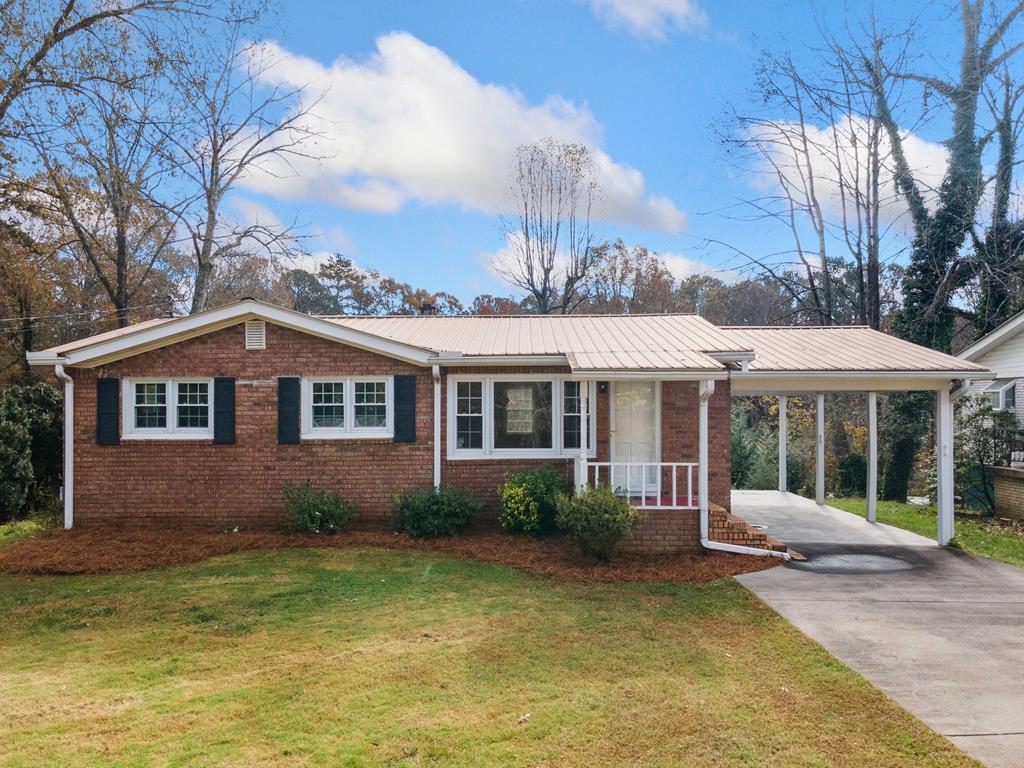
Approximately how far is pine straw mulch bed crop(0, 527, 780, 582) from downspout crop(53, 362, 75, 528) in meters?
0.37

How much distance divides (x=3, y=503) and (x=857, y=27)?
2650 cm

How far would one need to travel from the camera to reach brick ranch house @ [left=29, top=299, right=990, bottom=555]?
34.4 ft

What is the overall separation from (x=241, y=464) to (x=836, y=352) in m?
10.4

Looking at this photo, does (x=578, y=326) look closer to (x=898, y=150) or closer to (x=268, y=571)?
(x=268, y=571)

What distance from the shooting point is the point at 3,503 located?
1291 centimetres

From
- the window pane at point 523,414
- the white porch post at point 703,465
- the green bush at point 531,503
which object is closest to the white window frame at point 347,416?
the window pane at point 523,414

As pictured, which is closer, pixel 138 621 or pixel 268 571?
pixel 138 621

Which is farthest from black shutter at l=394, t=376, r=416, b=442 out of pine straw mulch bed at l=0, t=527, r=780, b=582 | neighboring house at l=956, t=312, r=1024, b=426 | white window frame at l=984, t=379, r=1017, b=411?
white window frame at l=984, t=379, r=1017, b=411

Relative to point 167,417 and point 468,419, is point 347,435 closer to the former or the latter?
point 468,419

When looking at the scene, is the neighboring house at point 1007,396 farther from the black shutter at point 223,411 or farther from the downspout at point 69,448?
the downspout at point 69,448

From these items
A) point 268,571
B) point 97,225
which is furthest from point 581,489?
point 97,225

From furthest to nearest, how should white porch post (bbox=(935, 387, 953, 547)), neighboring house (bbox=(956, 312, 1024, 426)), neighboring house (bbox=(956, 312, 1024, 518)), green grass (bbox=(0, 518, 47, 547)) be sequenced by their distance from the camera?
neighboring house (bbox=(956, 312, 1024, 426))
neighboring house (bbox=(956, 312, 1024, 518))
green grass (bbox=(0, 518, 47, 547))
white porch post (bbox=(935, 387, 953, 547))

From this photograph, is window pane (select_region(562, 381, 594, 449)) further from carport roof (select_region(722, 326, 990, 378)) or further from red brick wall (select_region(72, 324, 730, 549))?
carport roof (select_region(722, 326, 990, 378))

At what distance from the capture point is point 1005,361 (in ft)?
49.7
